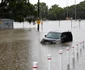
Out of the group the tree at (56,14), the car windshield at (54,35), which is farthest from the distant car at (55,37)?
the tree at (56,14)

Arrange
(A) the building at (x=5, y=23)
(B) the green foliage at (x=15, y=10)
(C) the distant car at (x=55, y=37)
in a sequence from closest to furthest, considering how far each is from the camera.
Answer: (C) the distant car at (x=55, y=37)
(A) the building at (x=5, y=23)
(B) the green foliage at (x=15, y=10)

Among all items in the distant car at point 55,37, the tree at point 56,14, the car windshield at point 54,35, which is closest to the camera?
the distant car at point 55,37

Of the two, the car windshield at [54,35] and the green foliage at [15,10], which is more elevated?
the green foliage at [15,10]

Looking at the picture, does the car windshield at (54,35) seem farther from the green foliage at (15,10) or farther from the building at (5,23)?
the green foliage at (15,10)

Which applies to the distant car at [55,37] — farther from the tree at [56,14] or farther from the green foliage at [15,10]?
the tree at [56,14]

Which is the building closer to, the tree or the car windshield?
the car windshield

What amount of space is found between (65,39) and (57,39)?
1952 millimetres

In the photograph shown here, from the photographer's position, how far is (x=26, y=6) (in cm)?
7856

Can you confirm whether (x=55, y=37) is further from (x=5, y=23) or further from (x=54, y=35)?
(x=5, y=23)

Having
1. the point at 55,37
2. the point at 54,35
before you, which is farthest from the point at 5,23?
the point at 55,37

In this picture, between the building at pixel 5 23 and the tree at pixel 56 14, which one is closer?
the building at pixel 5 23

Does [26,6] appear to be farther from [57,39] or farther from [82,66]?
[82,66]

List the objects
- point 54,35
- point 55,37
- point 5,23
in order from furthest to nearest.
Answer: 1. point 5,23
2. point 54,35
3. point 55,37

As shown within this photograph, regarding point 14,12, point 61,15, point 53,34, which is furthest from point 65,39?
point 61,15
